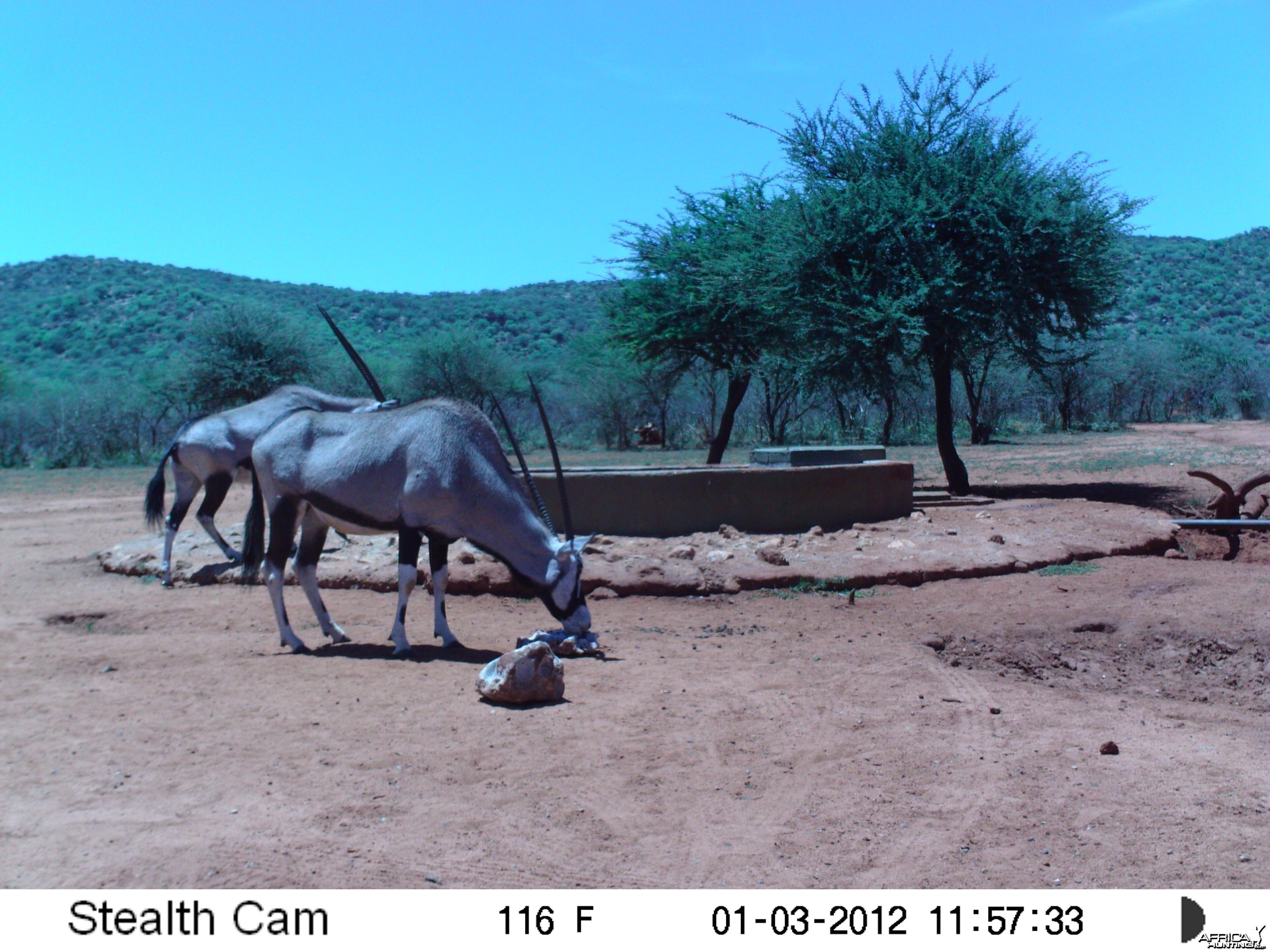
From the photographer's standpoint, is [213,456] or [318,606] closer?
[318,606]

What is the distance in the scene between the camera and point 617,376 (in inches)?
1506

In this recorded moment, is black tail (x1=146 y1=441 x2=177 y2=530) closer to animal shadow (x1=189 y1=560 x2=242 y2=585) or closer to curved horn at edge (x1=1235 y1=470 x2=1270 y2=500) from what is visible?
animal shadow (x1=189 y1=560 x2=242 y2=585)

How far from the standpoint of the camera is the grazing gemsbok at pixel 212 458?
10070mm

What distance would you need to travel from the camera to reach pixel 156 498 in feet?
35.2

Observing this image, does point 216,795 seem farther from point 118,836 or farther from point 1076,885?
point 1076,885

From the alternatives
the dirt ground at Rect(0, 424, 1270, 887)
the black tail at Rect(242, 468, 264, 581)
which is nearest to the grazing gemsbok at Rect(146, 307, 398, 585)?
the dirt ground at Rect(0, 424, 1270, 887)

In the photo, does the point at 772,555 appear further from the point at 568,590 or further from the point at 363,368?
the point at 363,368

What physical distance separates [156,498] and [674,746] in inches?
315

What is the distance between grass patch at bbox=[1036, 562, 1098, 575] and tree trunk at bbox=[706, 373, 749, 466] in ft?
31.3

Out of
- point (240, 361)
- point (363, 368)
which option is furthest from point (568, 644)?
point (240, 361)

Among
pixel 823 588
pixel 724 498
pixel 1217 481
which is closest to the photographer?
pixel 823 588

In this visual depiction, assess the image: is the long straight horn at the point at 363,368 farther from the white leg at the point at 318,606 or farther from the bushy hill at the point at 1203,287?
the bushy hill at the point at 1203,287

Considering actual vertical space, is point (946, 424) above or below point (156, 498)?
above

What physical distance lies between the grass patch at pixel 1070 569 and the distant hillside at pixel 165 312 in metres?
38.4
